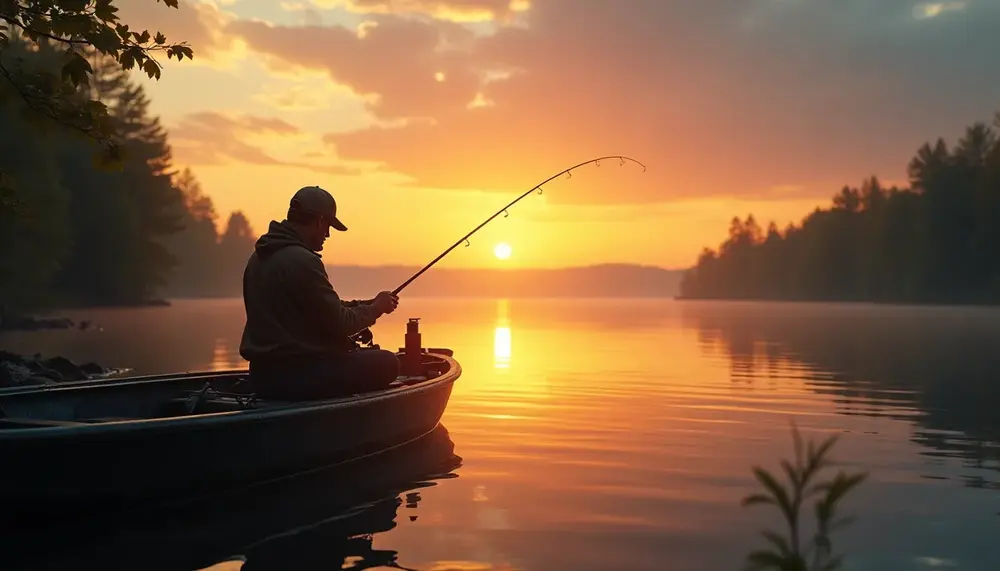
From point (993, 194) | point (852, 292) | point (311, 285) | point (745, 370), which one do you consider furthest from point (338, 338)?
point (852, 292)

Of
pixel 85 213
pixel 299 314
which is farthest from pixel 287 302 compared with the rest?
pixel 85 213

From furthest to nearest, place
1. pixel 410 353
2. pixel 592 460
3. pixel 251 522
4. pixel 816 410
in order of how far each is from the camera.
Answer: pixel 816 410
pixel 410 353
pixel 592 460
pixel 251 522

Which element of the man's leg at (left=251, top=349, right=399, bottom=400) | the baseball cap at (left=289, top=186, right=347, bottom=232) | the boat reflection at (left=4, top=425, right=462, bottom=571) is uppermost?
the baseball cap at (left=289, top=186, right=347, bottom=232)

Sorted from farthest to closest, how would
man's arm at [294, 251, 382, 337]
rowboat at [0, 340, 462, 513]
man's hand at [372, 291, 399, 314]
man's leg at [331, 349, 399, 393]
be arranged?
man's hand at [372, 291, 399, 314]
man's leg at [331, 349, 399, 393]
man's arm at [294, 251, 382, 337]
rowboat at [0, 340, 462, 513]

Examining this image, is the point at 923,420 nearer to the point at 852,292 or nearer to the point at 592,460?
the point at 592,460

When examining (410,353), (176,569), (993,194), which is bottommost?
(176,569)

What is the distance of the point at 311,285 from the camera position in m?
8.20

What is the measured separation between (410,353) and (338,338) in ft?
12.3

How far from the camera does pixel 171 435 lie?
688cm

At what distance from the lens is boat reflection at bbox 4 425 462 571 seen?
603cm

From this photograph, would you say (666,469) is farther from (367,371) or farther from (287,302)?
(287,302)

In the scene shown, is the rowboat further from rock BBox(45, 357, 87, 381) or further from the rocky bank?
rock BBox(45, 357, 87, 381)

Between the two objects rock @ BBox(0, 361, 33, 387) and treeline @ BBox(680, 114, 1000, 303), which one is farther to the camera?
treeline @ BBox(680, 114, 1000, 303)

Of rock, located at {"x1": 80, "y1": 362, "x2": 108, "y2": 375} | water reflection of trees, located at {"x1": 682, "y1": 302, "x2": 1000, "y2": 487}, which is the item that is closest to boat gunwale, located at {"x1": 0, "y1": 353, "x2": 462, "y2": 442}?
water reflection of trees, located at {"x1": 682, "y1": 302, "x2": 1000, "y2": 487}
